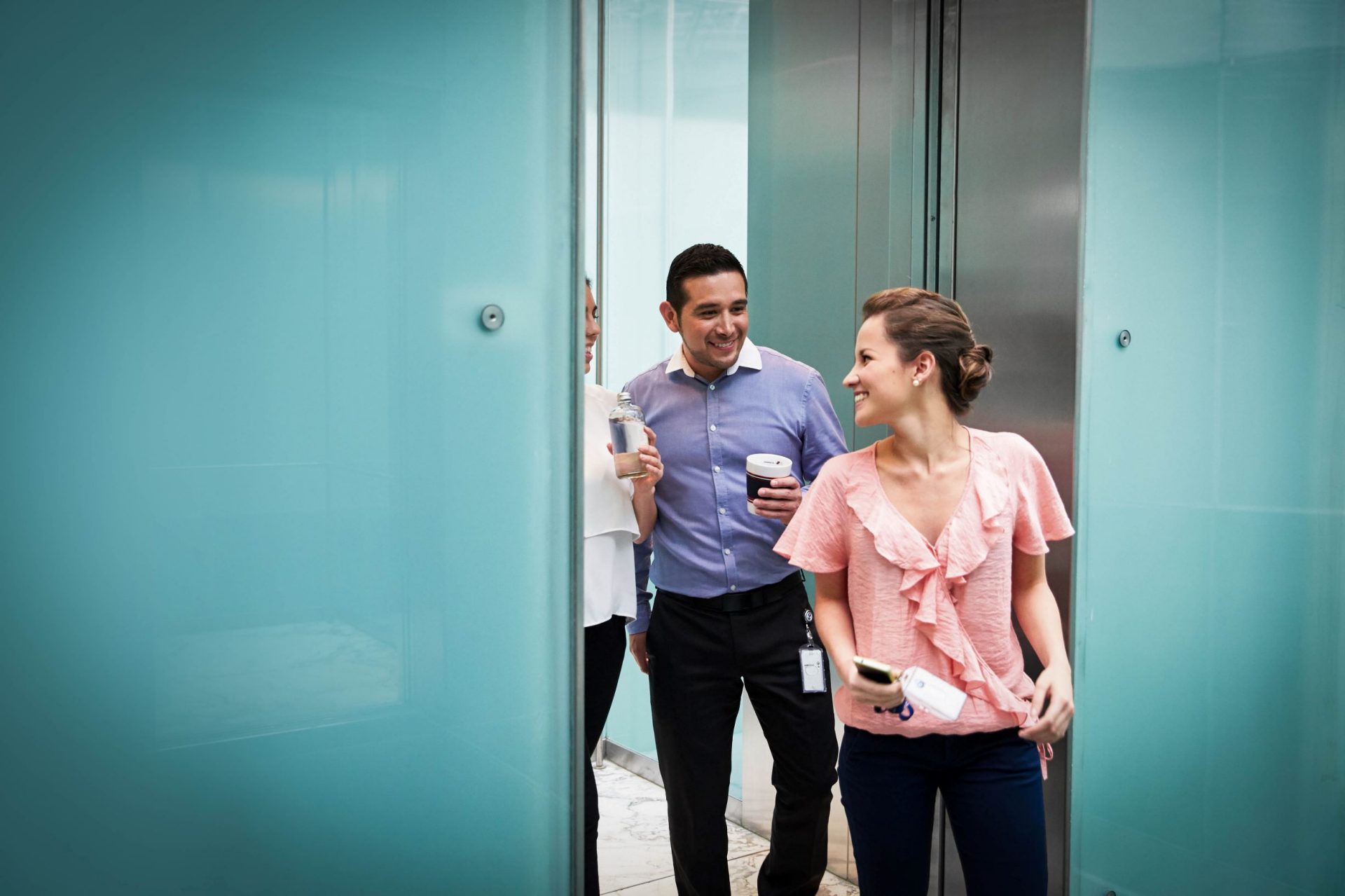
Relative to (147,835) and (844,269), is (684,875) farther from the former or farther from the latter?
(844,269)

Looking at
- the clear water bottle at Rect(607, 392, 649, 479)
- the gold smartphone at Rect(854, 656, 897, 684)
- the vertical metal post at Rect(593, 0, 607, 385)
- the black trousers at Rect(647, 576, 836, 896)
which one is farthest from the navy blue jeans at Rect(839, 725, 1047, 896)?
the vertical metal post at Rect(593, 0, 607, 385)

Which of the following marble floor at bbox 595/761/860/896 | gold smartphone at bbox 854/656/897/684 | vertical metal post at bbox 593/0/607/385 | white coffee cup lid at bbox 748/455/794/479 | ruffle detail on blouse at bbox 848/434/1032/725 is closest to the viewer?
gold smartphone at bbox 854/656/897/684

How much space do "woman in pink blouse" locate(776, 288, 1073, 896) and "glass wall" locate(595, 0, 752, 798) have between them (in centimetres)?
177

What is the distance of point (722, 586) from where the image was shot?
2.39 meters

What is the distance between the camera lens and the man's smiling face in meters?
2.38

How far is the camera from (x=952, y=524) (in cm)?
178

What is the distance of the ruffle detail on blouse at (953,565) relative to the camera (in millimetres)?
1752

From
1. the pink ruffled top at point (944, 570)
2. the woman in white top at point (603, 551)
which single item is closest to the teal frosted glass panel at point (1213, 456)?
the pink ruffled top at point (944, 570)

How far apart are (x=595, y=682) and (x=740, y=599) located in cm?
37

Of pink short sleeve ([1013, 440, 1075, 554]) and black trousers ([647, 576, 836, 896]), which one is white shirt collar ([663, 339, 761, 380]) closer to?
black trousers ([647, 576, 836, 896])

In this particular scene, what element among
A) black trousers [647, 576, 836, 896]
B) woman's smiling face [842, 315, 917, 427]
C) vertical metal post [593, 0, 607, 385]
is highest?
vertical metal post [593, 0, 607, 385]

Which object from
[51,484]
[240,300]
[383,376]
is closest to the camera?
[51,484]

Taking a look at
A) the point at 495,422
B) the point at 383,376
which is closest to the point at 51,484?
→ the point at 383,376

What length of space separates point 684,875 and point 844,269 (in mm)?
1620
